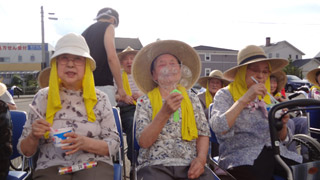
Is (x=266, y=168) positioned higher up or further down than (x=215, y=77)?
further down

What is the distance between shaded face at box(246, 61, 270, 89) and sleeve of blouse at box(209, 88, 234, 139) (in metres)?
0.24

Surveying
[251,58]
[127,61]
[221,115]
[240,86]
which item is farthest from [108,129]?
[127,61]

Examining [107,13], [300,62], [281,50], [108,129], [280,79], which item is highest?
[281,50]

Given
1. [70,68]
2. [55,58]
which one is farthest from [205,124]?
[55,58]

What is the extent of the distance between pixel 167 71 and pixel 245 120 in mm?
869

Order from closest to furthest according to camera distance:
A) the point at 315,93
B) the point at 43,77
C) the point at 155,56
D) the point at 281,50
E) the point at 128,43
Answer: the point at 155,56 → the point at 43,77 → the point at 315,93 → the point at 128,43 → the point at 281,50

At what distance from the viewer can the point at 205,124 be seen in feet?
7.36

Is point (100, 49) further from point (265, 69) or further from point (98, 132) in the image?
point (265, 69)

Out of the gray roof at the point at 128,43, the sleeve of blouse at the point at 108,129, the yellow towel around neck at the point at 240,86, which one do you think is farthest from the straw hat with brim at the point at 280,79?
the gray roof at the point at 128,43

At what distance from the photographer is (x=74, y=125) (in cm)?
204

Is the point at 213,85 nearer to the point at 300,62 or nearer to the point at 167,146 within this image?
the point at 167,146

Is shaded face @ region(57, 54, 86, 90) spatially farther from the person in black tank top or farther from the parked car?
the parked car

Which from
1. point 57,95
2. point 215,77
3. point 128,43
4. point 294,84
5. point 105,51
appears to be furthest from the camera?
point 128,43

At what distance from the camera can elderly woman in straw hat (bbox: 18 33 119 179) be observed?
1.95 m
